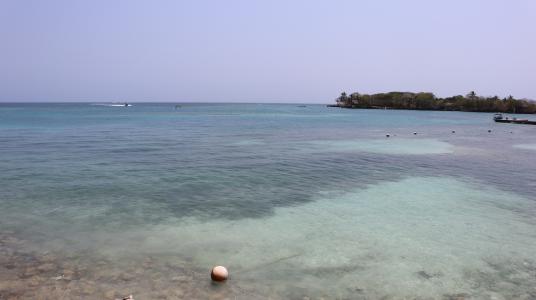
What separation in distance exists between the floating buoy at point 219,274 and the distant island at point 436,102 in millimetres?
134155

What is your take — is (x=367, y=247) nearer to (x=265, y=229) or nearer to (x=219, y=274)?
(x=265, y=229)

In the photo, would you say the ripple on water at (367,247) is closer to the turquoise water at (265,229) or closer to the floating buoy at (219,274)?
the turquoise water at (265,229)

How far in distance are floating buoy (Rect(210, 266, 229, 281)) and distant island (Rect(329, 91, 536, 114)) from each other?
134 meters

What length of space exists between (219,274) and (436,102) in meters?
148

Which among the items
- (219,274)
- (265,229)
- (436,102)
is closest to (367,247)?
(265,229)

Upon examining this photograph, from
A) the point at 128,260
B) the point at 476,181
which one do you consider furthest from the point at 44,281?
the point at 476,181

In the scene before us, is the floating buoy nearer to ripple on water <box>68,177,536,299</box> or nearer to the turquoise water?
the turquoise water

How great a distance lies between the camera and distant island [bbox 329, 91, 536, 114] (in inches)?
4751

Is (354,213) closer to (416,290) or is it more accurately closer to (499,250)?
(499,250)

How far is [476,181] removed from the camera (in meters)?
16.8

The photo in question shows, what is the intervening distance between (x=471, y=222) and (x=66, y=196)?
11814 millimetres

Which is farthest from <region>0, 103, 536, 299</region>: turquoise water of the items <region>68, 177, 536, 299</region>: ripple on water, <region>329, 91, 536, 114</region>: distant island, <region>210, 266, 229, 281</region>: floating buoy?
<region>329, 91, 536, 114</region>: distant island

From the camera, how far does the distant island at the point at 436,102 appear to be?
120688mm

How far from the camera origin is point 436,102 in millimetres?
141625
